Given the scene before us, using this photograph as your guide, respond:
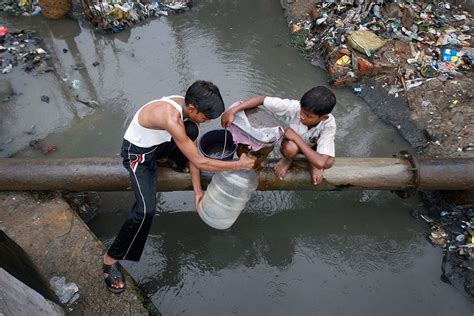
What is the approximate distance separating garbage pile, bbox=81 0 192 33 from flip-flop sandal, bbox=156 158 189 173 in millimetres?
4009

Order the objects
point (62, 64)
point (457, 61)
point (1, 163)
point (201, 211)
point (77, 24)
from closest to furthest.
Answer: point (201, 211) < point (1, 163) < point (457, 61) < point (62, 64) < point (77, 24)

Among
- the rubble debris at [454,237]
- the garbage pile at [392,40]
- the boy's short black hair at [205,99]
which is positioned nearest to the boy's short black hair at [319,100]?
the boy's short black hair at [205,99]

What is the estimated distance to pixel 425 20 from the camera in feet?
18.7

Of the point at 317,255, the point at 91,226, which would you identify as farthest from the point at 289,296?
the point at 91,226

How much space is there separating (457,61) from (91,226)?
5.16 m

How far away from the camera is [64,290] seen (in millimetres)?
2779

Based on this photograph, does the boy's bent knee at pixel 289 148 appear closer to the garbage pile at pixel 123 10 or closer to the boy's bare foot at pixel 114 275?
the boy's bare foot at pixel 114 275

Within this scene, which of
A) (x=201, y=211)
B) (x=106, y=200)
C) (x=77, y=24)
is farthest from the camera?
(x=77, y=24)

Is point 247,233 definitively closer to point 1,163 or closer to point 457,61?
point 1,163

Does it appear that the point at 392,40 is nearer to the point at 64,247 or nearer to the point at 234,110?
the point at 234,110

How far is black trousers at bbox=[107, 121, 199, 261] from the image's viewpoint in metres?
2.71

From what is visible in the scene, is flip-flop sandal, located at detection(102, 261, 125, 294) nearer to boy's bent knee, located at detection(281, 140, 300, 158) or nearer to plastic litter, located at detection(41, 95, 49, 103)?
boy's bent knee, located at detection(281, 140, 300, 158)

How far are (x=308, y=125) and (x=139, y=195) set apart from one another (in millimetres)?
1404

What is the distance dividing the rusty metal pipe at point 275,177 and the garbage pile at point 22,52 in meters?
2.75
